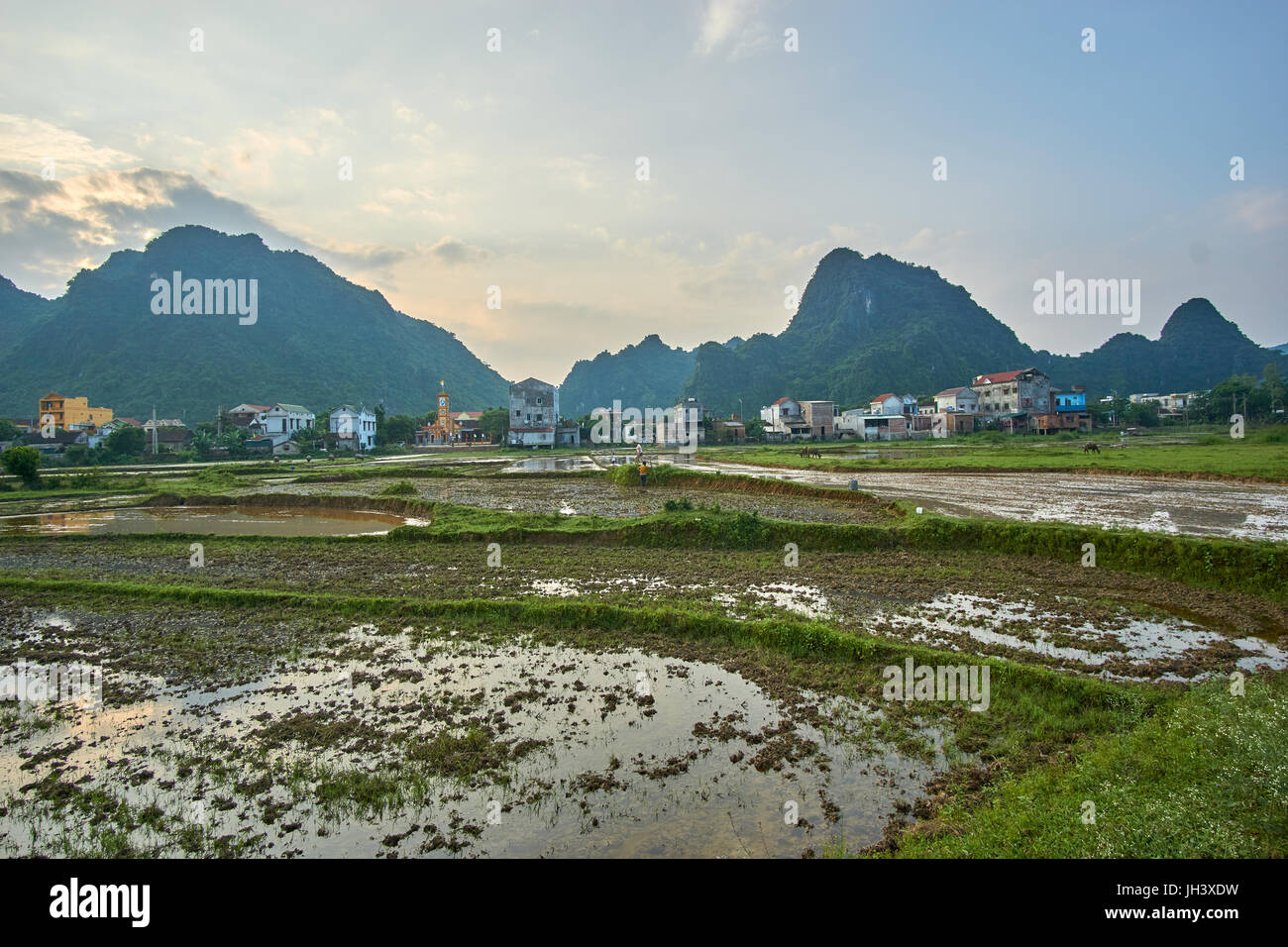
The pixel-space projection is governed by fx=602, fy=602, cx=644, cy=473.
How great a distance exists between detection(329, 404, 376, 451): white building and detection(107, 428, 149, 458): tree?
17.5 m

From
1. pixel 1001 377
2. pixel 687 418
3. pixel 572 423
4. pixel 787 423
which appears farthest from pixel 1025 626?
pixel 1001 377

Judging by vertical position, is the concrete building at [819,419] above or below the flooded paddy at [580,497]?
above

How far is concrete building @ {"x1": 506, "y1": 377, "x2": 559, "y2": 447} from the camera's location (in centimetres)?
7388

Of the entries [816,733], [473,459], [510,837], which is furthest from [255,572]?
[473,459]

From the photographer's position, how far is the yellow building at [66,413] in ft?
241

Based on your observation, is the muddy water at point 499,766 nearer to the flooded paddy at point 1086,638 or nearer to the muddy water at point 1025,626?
the muddy water at point 1025,626

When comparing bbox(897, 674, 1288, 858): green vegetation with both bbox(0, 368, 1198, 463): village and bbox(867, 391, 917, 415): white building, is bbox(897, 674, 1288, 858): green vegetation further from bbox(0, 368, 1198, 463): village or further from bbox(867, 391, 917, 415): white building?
bbox(867, 391, 917, 415): white building

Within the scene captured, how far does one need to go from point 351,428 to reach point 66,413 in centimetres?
3641

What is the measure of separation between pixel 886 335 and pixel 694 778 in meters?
148

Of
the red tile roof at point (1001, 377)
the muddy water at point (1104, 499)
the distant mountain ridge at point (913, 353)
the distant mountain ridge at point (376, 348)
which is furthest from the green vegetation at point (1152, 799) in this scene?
the distant mountain ridge at point (376, 348)

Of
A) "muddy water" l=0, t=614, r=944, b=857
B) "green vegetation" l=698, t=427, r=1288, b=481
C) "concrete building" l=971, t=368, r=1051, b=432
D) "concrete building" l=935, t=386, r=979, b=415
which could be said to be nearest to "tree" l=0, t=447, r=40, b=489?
"muddy water" l=0, t=614, r=944, b=857

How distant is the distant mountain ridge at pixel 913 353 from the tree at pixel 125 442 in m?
91.7

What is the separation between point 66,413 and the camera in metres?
75.1
